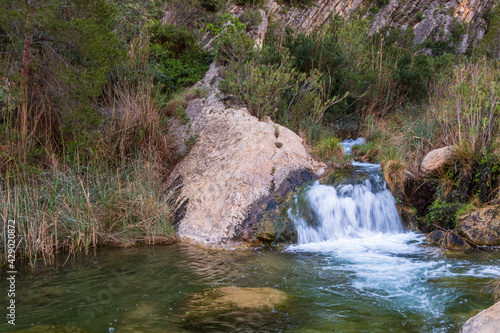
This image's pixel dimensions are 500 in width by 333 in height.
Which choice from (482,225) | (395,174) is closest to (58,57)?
(395,174)

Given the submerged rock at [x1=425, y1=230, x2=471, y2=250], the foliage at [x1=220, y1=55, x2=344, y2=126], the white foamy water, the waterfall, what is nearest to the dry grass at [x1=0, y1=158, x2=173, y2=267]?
the waterfall

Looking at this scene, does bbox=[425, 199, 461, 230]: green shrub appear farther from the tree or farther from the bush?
the bush

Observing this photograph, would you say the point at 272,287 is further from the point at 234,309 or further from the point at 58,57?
the point at 58,57

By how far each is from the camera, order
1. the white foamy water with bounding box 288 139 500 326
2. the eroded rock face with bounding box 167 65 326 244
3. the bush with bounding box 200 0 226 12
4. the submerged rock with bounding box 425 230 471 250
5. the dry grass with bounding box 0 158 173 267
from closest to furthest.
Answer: the white foamy water with bounding box 288 139 500 326 < the dry grass with bounding box 0 158 173 267 < the submerged rock with bounding box 425 230 471 250 < the eroded rock face with bounding box 167 65 326 244 < the bush with bounding box 200 0 226 12

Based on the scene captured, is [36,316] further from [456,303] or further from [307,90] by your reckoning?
[307,90]

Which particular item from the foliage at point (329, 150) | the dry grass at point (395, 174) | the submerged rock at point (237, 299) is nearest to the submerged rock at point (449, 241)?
the dry grass at point (395, 174)

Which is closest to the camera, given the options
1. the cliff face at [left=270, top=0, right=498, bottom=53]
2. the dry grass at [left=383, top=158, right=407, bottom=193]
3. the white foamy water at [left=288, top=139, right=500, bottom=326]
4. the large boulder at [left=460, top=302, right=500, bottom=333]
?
the large boulder at [left=460, top=302, right=500, bottom=333]

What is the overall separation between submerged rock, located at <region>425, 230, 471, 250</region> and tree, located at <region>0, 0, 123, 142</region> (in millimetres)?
6081

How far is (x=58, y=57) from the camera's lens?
6.96 m

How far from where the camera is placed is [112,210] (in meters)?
6.45

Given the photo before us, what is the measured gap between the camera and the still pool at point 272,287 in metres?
3.52

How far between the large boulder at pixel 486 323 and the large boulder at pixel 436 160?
498 centimetres

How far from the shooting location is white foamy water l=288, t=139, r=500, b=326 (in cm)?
431

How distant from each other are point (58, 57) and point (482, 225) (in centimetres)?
773
